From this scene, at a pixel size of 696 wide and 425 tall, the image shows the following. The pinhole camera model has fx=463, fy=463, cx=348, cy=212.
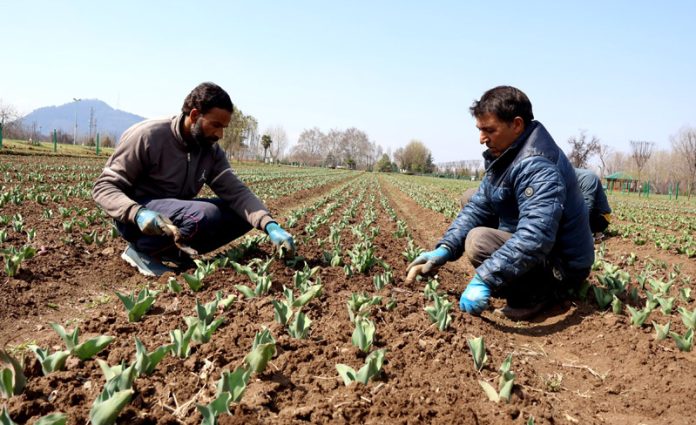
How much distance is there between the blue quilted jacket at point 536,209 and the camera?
3375 mm

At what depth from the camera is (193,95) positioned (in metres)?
4.42

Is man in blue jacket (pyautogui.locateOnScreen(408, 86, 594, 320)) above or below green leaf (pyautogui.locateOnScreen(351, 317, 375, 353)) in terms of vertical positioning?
above

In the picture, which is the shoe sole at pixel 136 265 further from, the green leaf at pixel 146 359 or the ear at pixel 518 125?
A: the ear at pixel 518 125

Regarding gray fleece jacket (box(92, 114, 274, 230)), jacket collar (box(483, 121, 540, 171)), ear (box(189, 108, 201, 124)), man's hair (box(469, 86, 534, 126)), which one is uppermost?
man's hair (box(469, 86, 534, 126))

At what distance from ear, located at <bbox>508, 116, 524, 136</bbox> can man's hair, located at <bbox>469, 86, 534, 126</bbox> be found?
3cm

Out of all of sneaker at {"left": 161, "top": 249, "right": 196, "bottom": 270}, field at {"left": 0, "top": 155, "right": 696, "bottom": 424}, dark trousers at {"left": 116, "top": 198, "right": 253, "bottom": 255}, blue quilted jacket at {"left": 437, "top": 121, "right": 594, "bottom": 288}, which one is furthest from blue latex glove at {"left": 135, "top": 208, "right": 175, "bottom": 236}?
blue quilted jacket at {"left": 437, "top": 121, "right": 594, "bottom": 288}

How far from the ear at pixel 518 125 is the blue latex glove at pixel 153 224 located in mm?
3001

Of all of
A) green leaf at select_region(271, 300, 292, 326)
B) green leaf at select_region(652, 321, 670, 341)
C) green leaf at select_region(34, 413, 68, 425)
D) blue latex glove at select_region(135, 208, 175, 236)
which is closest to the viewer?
green leaf at select_region(34, 413, 68, 425)

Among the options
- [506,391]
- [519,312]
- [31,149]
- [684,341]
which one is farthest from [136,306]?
[31,149]

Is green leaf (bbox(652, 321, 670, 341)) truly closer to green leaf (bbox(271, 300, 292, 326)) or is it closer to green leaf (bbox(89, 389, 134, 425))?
green leaf (bbox(271, 300, 292, 326))

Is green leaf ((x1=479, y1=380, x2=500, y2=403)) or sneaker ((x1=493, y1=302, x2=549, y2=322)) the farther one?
sneaker ((x1=493, y1=302, x2=549, y2=322))

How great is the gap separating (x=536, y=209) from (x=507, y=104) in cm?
84

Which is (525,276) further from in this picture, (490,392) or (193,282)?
(193,282)

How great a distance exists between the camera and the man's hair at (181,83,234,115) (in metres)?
4.31
